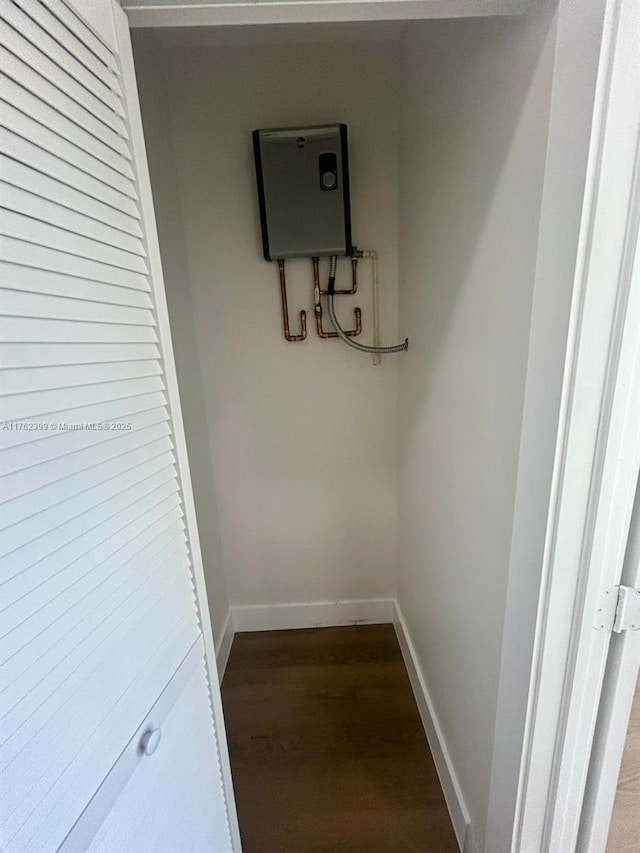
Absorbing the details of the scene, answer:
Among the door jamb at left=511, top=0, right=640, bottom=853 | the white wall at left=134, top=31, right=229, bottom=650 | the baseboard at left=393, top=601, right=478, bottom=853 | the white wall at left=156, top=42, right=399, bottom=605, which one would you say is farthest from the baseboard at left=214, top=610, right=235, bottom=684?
the door jamb at left=511, top=0, right=640, bottom=853

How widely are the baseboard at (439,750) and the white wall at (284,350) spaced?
0.36 m

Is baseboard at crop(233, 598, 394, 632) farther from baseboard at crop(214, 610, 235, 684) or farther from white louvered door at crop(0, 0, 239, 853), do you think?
white louvered door at crop(0, 0, 239, 853)

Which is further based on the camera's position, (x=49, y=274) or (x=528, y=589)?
(x=528, y=589)

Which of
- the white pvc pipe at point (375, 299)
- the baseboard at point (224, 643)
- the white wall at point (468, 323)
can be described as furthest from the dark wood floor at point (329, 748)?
the white pvc pipe at point (375, 299)

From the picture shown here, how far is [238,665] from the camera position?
6.81 feet

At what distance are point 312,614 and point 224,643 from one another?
446 mm

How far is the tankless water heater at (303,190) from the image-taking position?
5.33 feet

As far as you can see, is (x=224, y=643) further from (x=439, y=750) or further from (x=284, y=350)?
(x=284, y=350)

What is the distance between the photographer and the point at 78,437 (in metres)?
0.63

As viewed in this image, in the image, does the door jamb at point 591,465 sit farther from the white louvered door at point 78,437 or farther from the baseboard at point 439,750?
the white louvered door at point 78,437

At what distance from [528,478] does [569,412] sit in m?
0.17

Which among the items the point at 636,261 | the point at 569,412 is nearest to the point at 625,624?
the point at 569,412

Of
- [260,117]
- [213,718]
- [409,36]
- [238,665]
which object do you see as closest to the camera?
[213,718]

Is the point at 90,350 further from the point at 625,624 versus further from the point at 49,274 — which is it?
the point at 625,624
